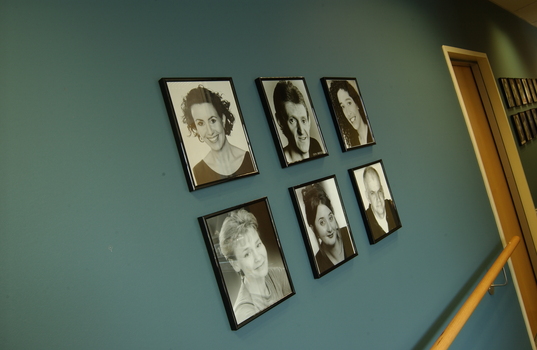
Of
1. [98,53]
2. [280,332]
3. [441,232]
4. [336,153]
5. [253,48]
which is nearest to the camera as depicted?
[98,53]

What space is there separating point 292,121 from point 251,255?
54 cm

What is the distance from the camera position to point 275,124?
5.05 ft

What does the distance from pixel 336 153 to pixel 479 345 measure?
1462 millimetres

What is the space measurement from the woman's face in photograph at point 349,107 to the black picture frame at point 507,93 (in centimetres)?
268

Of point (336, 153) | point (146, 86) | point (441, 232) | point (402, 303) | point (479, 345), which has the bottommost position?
point (479, 345)

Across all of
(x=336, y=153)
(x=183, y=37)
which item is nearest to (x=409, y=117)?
(x=336, y=153)

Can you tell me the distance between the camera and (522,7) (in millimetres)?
5059

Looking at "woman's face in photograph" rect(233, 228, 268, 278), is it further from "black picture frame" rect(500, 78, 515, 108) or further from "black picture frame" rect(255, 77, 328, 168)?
"black picture frame" rect(500, 78, 515, 108)

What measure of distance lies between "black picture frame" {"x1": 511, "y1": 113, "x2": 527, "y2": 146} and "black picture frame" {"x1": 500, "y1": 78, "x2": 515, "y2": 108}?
11 centimetres

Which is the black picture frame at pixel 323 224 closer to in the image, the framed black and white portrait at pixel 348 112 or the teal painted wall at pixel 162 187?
the teal painted wall at pixel 162 187

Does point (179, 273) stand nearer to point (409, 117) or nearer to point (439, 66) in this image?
point (409, 117)

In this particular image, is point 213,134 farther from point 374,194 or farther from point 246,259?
point 374,194

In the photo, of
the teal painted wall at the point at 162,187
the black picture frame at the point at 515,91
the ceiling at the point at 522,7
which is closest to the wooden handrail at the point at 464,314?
the teal painted wall at the point at 162,187

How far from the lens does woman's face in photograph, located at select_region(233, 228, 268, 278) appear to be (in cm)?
128
